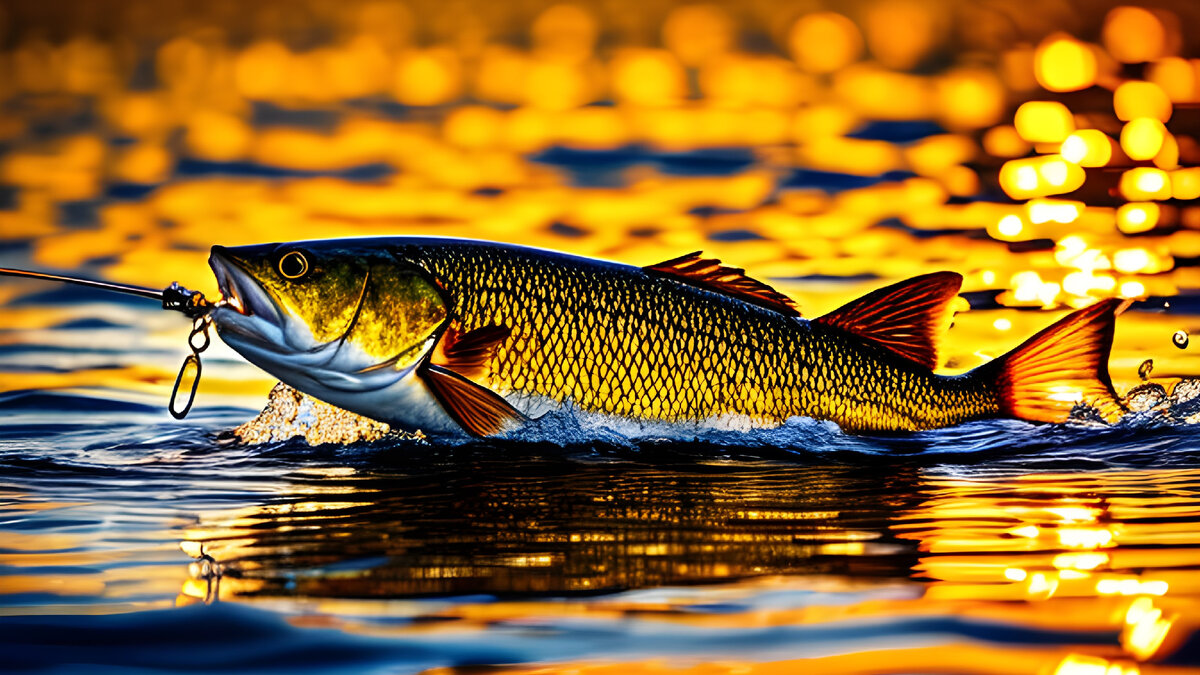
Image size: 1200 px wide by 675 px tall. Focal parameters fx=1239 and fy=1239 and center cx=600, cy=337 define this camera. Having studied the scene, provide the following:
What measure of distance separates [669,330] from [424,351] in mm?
1364

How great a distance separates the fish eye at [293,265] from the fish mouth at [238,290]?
0.50 feet

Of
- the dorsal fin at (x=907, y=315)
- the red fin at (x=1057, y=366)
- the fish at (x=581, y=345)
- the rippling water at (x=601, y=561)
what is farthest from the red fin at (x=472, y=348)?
the red fin at (x=1057, y=366)

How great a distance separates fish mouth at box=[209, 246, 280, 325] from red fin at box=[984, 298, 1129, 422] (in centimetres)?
414

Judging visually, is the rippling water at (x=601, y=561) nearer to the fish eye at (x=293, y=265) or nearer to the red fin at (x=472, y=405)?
the red fin at (x=472, y=405)

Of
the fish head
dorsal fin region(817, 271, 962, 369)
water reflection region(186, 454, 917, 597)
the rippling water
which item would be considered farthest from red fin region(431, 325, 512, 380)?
dorsal fin region(817, 271, 962, 369)

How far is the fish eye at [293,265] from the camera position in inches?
265

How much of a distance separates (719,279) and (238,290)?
105 inches

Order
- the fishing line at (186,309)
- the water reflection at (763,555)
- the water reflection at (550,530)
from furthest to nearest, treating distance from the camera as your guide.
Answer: the fishing line at (186,309) → the water reflection at (550,530) → the water reflection at (763,555)

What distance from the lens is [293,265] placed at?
6.74 meters

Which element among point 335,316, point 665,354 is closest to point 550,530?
point 665,354

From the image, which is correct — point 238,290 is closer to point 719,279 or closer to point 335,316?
point 335,316

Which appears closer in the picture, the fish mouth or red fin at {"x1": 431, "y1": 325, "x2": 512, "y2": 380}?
the fish mouth

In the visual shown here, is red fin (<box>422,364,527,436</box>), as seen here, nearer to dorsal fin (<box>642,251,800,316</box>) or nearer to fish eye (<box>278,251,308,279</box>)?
fish eye (<box>278,251,308,279</box>)

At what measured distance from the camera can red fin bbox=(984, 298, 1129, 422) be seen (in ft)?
23.4
